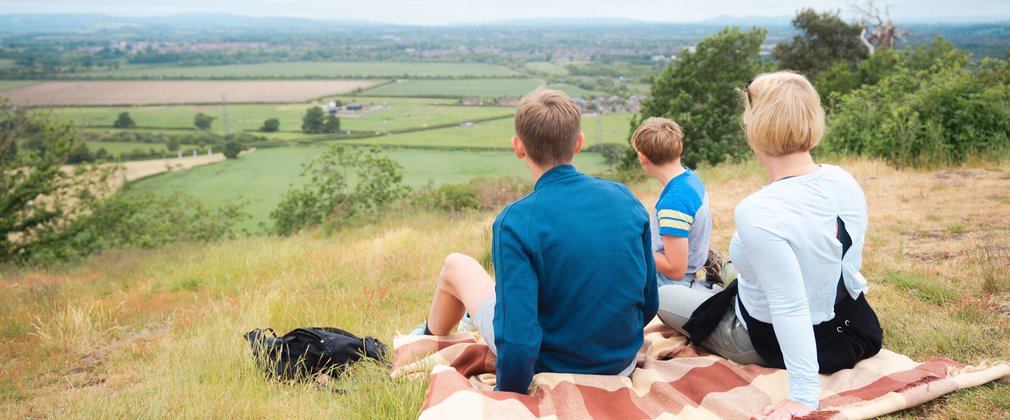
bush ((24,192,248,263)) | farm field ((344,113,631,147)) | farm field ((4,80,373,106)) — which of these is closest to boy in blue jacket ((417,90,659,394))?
bush ((24,192,248,263))

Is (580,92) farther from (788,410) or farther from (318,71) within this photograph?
(318,71)

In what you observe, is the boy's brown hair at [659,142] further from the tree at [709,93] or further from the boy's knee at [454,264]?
the tree at [709,93]

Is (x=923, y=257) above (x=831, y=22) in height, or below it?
below

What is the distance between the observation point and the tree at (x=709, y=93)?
76.8 ft

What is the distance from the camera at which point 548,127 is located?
227 cm

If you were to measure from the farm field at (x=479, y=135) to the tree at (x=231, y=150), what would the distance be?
7.72 meters

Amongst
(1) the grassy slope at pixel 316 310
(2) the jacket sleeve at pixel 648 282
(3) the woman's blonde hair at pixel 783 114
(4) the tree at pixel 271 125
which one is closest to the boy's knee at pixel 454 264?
(1) the grassy slope at pixel 316 310

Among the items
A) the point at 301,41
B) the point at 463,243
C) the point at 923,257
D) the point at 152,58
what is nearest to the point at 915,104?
the point at 923,257

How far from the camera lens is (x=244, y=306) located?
15.9ft

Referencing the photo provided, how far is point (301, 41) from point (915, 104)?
14831 cm

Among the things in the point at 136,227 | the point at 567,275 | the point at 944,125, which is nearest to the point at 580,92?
the point at 136,227

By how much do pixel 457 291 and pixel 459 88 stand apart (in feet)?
238

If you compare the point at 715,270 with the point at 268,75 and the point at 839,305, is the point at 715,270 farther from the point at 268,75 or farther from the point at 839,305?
the point at 268,75

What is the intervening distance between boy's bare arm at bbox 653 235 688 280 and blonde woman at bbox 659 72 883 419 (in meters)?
0.58
